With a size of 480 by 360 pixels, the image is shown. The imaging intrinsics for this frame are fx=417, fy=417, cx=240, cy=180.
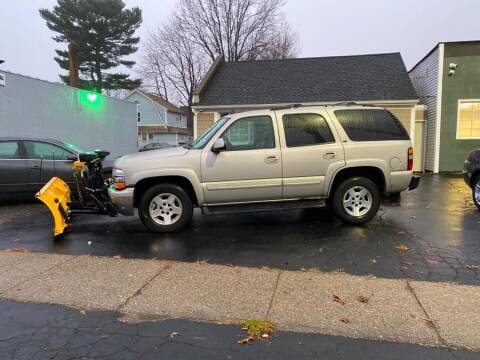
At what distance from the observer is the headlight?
6457 mm

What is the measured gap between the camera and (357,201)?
22.8ft

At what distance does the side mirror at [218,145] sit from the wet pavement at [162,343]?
3171 mm

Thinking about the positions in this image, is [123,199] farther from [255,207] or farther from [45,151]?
[45,151]

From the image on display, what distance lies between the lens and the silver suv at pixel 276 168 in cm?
654

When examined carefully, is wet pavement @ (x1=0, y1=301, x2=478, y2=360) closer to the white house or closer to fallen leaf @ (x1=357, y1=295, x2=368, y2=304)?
fallen leaf @ (x1=357, y1=295, x2=368, y2=304)

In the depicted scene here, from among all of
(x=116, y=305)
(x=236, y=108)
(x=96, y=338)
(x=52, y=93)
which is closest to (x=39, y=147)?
(x=52, y=93)

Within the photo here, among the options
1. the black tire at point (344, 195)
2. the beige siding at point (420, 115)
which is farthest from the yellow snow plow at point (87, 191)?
the beige siding at point (420, 115)

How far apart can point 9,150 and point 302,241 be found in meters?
6.80

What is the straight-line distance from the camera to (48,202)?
6.45 m

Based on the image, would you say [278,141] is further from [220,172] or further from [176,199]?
[176,199]

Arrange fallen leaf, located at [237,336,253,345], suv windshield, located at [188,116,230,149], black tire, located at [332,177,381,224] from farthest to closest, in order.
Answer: black tire, located at [332,177,381,224] → suv windshield, located at [188,116,230,149] → fallen leaf, located at [237,336,253,345]

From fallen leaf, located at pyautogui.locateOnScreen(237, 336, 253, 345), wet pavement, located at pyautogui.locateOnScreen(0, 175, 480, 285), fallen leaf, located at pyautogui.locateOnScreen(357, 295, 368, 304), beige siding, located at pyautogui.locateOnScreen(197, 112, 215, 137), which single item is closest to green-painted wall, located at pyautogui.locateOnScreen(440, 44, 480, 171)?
wet pavement, located at pyautogui.locateOnScreen(0, 175, 480, 285)

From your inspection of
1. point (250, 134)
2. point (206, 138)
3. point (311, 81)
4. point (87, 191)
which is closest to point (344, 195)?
point (250, 134)

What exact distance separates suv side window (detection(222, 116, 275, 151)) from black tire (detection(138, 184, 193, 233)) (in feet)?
3.55
